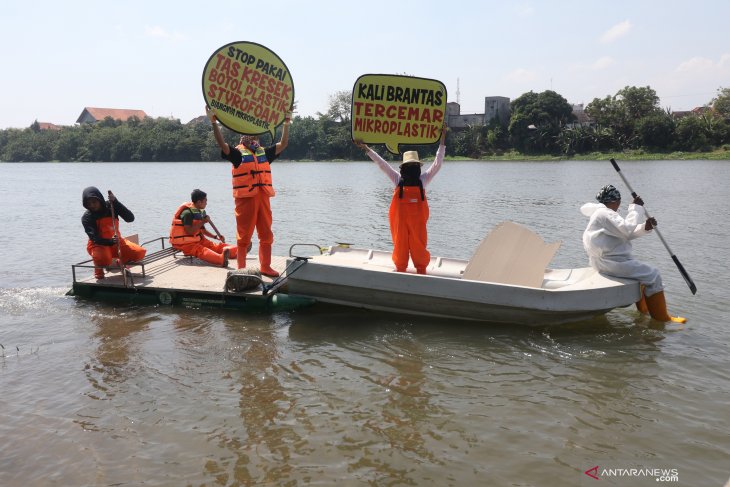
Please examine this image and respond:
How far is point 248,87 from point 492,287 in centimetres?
471

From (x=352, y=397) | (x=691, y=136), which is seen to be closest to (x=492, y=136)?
(x=691, y=136)

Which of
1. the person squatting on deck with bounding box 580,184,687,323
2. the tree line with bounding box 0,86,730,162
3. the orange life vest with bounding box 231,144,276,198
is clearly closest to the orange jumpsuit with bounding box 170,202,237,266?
the orange life vest with bounding box 231,144,276,198

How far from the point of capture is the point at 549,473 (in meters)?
4.68

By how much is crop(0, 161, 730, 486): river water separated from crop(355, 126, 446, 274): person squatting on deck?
946 millimetres

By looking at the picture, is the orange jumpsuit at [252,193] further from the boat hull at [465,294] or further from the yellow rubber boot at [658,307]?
the yellow rubber boot at [658,307]

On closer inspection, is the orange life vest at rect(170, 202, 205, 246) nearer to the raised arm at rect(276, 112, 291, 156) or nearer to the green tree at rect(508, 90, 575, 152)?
the raised arm at rect(276, 112, 291, 156)

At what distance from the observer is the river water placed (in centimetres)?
481

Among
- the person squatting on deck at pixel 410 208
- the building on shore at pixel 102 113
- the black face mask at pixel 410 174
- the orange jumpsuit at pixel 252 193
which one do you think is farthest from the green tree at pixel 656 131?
the building on shore at pixel 102 113

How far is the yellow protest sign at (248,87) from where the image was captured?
8539 millimetres

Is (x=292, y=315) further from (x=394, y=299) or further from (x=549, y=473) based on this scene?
(x=549, y=473)

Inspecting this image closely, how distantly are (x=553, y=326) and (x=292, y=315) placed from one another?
3735 mm

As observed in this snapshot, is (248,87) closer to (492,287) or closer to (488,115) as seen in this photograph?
(492,287)

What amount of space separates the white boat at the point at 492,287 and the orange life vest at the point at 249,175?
1.24 meters

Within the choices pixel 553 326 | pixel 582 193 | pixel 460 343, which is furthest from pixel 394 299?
pixel 582 193
